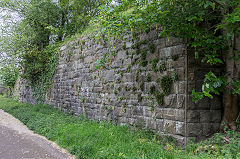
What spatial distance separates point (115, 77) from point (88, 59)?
6.32 ft

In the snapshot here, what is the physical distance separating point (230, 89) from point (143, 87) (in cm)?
196

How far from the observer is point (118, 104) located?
629 centimetres

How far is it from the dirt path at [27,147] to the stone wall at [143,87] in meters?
2.00

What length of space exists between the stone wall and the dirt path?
2.00 m

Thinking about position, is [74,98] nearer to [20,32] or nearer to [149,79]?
[149,79]

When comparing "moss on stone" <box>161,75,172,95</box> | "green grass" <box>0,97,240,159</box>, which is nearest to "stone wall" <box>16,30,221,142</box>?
"moss on stone" <box>161,75,172,95</box>

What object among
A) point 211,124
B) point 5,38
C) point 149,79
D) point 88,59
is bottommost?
point 211,124

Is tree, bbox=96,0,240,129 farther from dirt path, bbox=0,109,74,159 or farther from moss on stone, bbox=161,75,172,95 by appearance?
dirt path, bbox=0,109,74,159

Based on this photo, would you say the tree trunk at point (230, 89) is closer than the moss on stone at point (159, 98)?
Yes

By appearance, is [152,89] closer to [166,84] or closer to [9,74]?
[166,84]

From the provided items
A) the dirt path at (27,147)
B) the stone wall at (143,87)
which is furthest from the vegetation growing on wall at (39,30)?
the dirt path at (27,147)

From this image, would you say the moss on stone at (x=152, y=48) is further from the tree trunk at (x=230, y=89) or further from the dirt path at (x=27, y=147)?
the dirt path at (x=27, y=147)

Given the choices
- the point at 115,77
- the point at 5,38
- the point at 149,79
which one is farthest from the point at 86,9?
the point at 149,79

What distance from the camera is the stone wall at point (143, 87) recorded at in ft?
14.2
